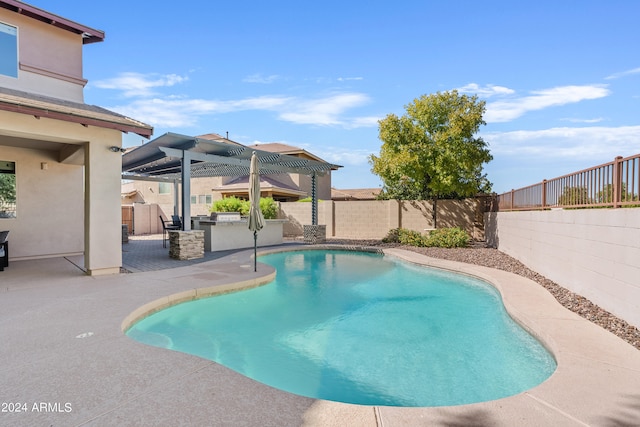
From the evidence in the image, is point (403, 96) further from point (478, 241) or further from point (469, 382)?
point (469, 382)

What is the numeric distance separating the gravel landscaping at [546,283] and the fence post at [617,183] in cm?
170

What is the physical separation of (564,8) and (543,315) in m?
8.47

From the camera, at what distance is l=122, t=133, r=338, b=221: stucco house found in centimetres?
2273

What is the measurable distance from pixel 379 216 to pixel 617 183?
1306 cm

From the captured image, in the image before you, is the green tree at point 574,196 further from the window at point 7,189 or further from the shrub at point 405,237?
the window at point 7,189

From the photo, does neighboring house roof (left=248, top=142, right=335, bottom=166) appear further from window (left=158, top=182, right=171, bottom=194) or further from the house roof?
window (left=158, top=182, right=171, bottom=194)

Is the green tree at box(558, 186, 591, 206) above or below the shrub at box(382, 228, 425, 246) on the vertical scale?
above

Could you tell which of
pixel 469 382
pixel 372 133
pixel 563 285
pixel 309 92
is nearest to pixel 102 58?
pixel 309 92

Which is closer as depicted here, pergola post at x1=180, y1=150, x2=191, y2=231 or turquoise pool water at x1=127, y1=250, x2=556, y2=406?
Result: turquoise pool water at x1=127, y1=250, x2=556, y2=406

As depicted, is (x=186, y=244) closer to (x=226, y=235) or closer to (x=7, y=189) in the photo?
(x=226, y=235)

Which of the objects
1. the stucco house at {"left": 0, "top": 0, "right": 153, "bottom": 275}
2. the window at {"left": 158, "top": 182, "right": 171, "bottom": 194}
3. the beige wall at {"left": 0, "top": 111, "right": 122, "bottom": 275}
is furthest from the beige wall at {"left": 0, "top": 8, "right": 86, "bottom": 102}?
the window at {"left": 158, "top": 182, "right": 171, "bottom": 194}

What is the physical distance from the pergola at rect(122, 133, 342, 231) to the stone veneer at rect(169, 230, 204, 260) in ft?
0.99

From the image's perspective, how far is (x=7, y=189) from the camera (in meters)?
9.98

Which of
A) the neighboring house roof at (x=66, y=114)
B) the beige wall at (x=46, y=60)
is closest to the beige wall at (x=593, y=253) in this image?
the neighboring house roof at (x=66, y=114)
